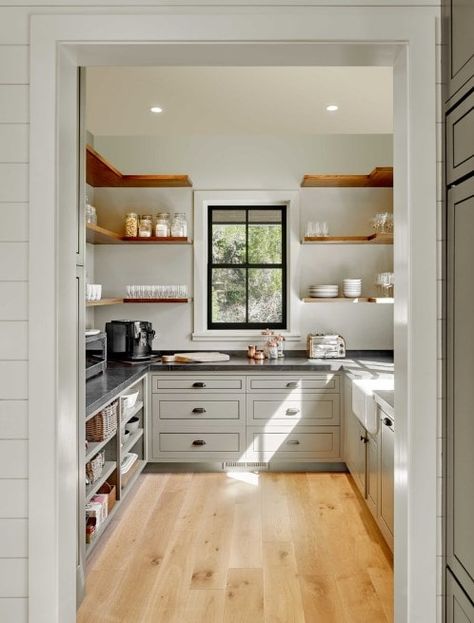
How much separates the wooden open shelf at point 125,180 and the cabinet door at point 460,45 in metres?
2.80

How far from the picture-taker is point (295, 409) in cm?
409

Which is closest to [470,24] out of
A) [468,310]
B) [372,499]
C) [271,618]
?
[468,310]

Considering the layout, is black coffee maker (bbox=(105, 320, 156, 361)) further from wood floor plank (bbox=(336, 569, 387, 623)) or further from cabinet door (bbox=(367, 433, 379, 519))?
wood floor plank (bbox=(336, 569, 387, 623))

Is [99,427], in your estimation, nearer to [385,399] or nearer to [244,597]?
[244,597]

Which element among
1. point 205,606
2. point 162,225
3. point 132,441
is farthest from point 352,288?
point 205,606

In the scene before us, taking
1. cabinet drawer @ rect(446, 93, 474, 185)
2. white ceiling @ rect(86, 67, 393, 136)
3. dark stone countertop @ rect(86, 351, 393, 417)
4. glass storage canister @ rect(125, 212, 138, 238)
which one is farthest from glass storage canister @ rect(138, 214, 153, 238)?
cabinet drawer @ rect(446, 93, 474, 185)

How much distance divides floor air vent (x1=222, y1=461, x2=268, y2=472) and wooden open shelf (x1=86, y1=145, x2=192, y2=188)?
7.59 feet

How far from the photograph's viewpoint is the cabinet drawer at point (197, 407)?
4098mm

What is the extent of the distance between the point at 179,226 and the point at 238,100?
1.19m

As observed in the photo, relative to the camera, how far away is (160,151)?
183 inches

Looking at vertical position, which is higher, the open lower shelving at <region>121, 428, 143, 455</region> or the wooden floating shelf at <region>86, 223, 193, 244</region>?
the wooden floating shelf at <region>86, 223, 193, 244</region>

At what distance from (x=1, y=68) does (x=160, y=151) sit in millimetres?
3182

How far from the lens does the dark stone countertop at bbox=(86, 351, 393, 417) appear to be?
3635mm

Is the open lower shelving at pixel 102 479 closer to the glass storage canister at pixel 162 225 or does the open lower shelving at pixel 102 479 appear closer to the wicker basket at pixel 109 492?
the wicker basket at pixel 109 492
